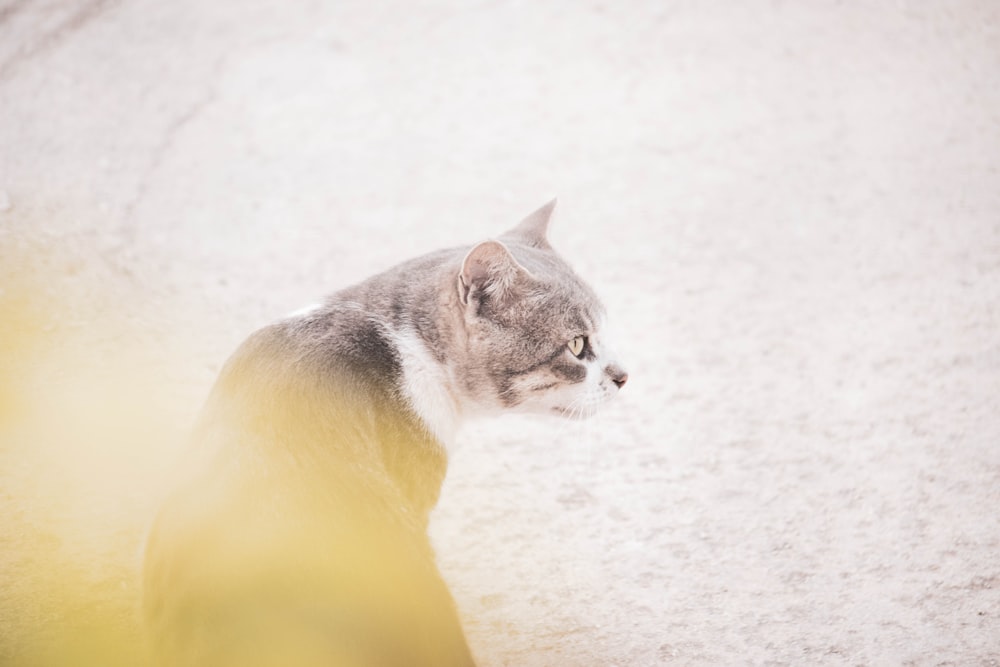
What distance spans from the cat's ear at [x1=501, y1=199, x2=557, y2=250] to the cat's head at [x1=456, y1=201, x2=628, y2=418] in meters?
0.21

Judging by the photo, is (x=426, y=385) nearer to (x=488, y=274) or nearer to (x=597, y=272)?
(x=488, y=274)

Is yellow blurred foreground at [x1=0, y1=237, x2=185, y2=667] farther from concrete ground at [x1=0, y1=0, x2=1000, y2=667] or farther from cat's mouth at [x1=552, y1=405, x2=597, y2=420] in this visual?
cat's mouth at [x1=552, y1=405, x2=597, y2=420]

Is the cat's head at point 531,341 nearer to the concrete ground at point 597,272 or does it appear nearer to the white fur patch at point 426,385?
the white fur patch at point 426,385

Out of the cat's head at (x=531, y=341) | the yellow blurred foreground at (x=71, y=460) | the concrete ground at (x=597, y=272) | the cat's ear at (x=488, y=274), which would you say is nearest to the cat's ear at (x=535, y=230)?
the cat's head at (x=531, y=341)

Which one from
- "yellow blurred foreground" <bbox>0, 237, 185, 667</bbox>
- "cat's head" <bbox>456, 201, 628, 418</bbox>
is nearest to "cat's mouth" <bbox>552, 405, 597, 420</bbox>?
"cat's head" <bbox>456, 201, 628, 418</bbox>

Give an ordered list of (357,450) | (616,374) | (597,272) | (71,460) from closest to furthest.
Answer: (357,450), (616,374), (71,460), (597,272)

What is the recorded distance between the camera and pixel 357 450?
5.21 ft

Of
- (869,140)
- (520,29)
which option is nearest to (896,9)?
(869,140)

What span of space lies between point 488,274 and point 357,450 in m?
0.48

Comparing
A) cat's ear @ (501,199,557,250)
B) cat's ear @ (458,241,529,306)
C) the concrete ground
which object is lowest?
the concrete ground

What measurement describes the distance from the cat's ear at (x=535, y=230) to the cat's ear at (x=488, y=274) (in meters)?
0.39

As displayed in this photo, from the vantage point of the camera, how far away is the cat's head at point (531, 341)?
6.02 feet

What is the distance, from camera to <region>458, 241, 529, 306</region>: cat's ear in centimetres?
176

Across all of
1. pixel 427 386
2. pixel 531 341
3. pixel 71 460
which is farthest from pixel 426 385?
pixel 71 460
